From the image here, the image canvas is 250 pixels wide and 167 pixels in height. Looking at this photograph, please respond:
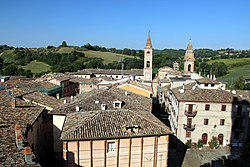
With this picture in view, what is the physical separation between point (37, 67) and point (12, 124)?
10237cm

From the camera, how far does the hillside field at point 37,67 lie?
110m

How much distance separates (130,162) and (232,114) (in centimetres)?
1942

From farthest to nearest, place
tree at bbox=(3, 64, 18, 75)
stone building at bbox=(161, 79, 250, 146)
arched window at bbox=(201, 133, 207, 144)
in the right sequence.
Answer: tree at bbox=(3, 64, 18, 75), arched window at bbox=(201, 133, 207, 144), stone building at bbox=(161, 79, 250, 146)

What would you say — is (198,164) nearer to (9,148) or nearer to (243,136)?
(243,136)

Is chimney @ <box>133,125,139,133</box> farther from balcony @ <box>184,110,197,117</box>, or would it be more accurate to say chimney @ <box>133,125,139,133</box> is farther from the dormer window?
balcony @ <box>184,110,197,117</box>

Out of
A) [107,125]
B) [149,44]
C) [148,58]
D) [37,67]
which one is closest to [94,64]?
[37,67]

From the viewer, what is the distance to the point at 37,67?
372 feet

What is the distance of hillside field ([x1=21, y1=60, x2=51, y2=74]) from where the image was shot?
360ft

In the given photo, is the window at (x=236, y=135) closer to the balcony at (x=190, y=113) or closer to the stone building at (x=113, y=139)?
the balcony at (x=190, y=113)

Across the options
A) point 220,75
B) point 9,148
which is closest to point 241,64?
point 220,75

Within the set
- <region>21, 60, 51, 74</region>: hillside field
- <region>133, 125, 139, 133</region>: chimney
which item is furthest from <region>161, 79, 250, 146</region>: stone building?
<region>21, 60, 51, 74</region>: hillside field

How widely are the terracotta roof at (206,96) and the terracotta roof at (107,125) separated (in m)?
12.8

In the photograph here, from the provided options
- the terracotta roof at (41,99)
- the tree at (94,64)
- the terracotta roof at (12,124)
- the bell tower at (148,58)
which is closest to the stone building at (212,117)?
the terracotta roof at (41,99)

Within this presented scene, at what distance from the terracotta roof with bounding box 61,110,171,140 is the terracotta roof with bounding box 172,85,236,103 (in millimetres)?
12795
